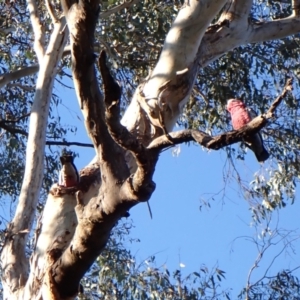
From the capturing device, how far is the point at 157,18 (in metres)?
6.09

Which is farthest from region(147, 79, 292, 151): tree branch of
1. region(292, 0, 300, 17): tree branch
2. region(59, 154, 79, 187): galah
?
region(292, 0, 300, 17): tree branch

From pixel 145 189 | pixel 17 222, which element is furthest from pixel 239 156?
pixel 145 189

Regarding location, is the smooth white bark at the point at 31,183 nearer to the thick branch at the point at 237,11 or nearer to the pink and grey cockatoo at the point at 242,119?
the thick branch at the point at 237,11

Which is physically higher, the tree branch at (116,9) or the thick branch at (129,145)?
the tree branch at (116,9)

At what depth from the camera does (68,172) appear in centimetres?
345

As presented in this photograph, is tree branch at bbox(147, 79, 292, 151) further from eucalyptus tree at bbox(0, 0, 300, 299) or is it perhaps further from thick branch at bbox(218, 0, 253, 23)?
thick branch at bbox(218, 0, 253, 23)

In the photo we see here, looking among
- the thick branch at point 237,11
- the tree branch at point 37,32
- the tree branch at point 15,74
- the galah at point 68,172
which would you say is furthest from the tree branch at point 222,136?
the tree branch at point 15,74

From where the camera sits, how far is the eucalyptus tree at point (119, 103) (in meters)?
2.61

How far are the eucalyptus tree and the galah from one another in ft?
0.22

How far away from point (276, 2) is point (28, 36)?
220 centimetres

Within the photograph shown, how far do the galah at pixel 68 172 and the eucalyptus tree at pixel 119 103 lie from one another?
67 mm

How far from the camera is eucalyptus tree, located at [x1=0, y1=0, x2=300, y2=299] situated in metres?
2.61

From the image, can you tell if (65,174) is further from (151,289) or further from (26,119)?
(26,119)

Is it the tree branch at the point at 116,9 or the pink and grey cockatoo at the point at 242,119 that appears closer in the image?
the pink and grey cockatoo at the point at 242,119
